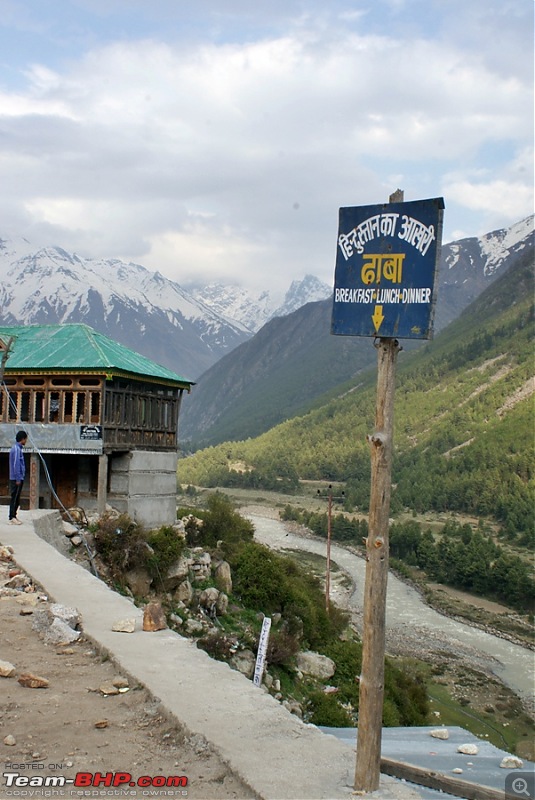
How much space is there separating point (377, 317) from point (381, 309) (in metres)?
0.08

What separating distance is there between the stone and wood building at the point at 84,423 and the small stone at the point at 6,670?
13312 mm

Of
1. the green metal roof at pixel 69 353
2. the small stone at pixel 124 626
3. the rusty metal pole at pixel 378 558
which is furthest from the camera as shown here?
the green metal roof at pixel 69 353

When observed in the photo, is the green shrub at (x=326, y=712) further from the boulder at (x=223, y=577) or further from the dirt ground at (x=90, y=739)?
the dirt ground at (x=90, y=739)

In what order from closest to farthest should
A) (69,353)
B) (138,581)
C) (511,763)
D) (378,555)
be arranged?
(378,555), (511,763), (138,581), (69,353)

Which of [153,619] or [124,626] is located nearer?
[124,626]

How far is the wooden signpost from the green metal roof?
16.3 metres

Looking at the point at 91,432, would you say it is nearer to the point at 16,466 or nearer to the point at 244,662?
the point at 16,466

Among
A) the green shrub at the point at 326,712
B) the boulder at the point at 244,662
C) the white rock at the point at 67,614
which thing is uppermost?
the white rock at the point at 67,614

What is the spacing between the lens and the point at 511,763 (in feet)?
30.1

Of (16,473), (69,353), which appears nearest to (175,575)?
(16,473)

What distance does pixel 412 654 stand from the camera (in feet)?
152

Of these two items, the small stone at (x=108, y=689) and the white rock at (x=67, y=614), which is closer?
the small stone at (x=108, y=689)

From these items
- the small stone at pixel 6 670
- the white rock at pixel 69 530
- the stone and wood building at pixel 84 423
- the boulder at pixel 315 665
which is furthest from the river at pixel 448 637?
the small stone at pixel 6 670

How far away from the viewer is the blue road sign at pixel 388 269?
720 centimetres
